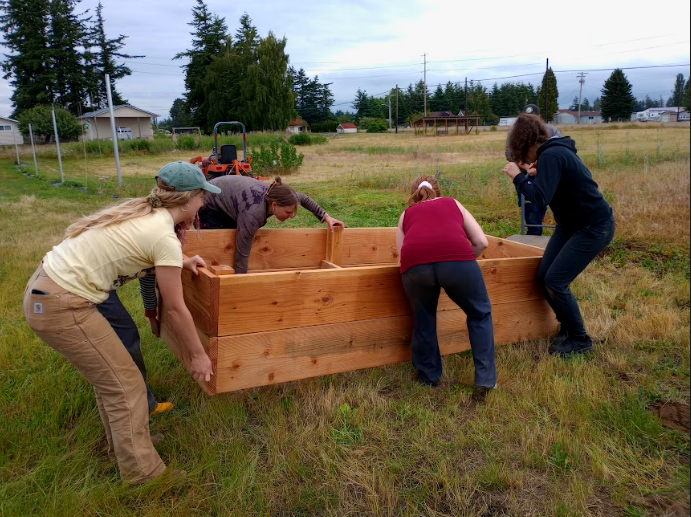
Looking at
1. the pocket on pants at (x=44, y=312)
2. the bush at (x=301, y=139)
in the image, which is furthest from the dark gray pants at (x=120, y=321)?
the bush at (x=301, y=139)

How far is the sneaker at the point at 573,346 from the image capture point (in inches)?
165

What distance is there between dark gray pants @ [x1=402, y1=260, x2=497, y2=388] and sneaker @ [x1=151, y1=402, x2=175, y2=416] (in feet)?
5.30

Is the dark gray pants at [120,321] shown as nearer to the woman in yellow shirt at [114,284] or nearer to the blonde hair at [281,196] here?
the woman in yellow shirt at [114,284]

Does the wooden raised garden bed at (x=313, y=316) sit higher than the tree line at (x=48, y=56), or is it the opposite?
the tree line at (x=48, y=56)

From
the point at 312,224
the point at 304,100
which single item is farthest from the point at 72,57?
the point at 312,224

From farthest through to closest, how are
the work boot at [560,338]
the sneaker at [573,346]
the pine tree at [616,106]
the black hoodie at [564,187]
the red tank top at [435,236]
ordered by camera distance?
the pine tree at [616,106] → the work boot at [560,338] → the sneaker at [573,346] → the black hoodie at [564,187] → the red tank top at [435,236]

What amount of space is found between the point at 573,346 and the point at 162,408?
9.80ft

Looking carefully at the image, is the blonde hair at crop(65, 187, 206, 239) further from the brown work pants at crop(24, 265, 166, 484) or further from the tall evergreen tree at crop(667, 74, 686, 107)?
the tall evergreen tree at crop(667, 74, 686, 107)

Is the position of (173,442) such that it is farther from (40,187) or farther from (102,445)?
(40,187)

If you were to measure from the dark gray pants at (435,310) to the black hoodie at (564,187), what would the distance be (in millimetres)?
725

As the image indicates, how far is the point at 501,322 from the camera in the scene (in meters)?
4.19

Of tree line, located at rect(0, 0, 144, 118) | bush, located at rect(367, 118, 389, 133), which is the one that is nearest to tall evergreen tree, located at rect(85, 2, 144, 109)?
tree line, located at rect(0, 0, 144, 118)

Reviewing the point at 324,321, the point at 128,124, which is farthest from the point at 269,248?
the point at 128,124

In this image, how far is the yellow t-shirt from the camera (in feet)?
8.02
